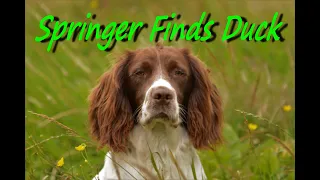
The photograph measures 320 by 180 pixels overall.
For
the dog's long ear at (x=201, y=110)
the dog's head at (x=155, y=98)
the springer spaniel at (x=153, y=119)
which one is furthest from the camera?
the dog's long ear at (x=201, y=110)

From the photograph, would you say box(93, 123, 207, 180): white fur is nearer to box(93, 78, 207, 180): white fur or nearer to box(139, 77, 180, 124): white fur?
box(93, 78, 207, 180): white fur

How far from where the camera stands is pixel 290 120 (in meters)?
7.88

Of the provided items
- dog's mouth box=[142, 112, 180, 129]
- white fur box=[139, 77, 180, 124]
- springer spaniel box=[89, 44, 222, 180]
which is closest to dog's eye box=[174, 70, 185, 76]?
springer spaniel box=[89, 44, 222, 180]

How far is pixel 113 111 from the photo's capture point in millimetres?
5555

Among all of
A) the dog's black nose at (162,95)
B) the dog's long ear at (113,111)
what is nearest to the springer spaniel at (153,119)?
the dog's long ear at (113,111)

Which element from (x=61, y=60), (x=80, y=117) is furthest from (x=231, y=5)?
(x=80, y=117)

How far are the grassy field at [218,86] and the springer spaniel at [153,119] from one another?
27 centimetres

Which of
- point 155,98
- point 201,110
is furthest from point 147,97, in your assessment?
point 201,110

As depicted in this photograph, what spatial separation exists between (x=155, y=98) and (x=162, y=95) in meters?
0.05

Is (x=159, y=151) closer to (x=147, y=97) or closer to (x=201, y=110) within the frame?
(x=201, y=110)

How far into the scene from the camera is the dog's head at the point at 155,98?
5.14 metres

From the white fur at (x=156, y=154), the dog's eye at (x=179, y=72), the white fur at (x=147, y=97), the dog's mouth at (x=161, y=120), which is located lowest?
the white fur at (x=156, y=154)

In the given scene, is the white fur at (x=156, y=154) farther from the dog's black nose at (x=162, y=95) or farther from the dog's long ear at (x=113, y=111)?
the dog's black nose at (x=162, y=95)
